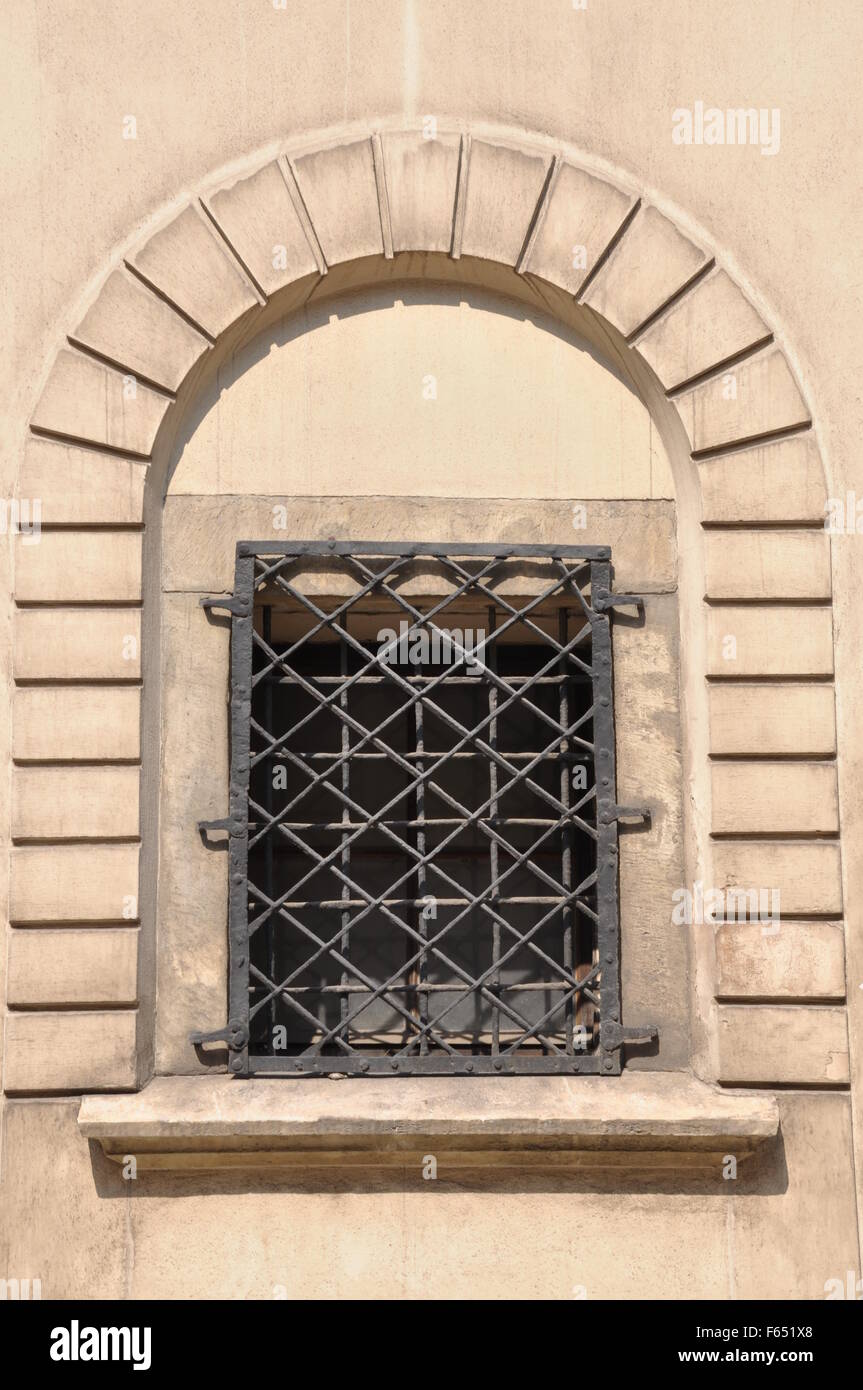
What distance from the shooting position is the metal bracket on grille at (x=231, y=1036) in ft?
19.0

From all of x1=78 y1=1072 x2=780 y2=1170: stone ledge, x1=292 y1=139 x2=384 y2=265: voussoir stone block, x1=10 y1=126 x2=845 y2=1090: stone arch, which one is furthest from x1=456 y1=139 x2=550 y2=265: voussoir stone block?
x1=78 y1=1072 x2=780 y2=1170: stone ledge

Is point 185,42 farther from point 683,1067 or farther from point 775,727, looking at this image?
point 683,1067

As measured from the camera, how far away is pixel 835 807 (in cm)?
584

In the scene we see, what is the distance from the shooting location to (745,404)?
601 cm

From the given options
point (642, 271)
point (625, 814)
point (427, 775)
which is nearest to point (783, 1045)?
point (625, 814)

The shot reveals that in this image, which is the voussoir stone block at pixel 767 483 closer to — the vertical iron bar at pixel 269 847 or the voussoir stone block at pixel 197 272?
the vertical iron bar at pixel 269 847

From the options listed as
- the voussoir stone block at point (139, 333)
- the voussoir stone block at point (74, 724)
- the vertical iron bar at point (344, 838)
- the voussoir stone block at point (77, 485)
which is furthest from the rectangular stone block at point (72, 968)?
the voussoir stone block at point (139, 333)

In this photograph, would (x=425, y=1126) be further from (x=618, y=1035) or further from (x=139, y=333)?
(x=139, y=333)

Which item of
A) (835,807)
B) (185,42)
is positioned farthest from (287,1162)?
(185,42)

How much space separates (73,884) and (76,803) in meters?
0.35

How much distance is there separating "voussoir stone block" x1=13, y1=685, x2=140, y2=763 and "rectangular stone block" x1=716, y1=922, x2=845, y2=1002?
2.72 meters

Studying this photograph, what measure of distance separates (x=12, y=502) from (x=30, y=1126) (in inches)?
106

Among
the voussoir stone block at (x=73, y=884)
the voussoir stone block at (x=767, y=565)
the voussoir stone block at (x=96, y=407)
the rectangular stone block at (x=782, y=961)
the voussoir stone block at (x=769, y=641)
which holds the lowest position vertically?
the rectangular stone block at (x=782, y=961)

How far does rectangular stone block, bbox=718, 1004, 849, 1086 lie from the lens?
5.73 m
